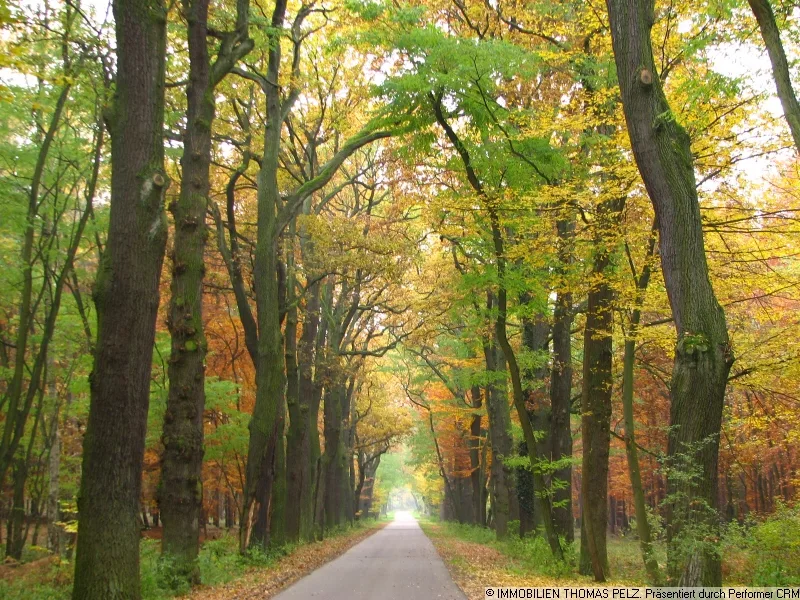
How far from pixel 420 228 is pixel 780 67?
14.9 meters

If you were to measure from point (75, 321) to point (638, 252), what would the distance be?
49.2 feet

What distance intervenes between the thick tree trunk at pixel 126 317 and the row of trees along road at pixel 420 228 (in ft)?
0.08

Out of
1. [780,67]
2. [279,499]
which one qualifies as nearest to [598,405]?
[780,67]

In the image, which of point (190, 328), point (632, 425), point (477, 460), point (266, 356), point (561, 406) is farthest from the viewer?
point (477, 460)

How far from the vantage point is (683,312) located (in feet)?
21.2

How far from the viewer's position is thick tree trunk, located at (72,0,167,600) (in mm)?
6020

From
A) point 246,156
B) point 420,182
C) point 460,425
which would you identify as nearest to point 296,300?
point 246,156

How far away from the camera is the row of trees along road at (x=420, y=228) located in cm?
644

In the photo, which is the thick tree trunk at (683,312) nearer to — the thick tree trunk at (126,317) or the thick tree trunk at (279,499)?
the thick tree trunk at (126,317)

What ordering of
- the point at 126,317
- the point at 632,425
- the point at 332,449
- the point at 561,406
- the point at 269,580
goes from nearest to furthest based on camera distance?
1. the point at 126,317
2. the point at 269,580
3. the point at 632,425
4. the point at 561,406
5. the point at 332,449

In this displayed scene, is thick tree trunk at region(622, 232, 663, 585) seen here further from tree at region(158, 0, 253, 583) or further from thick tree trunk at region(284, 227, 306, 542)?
thick tree trunk at region(284, 227, 306, 542)

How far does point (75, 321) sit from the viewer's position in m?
16.5

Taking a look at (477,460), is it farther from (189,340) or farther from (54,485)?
(189,340)

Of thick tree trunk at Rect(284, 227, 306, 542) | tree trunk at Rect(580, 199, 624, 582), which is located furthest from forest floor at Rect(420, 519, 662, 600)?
thick tree trunk at Rect(284, 227, 306, 542)
